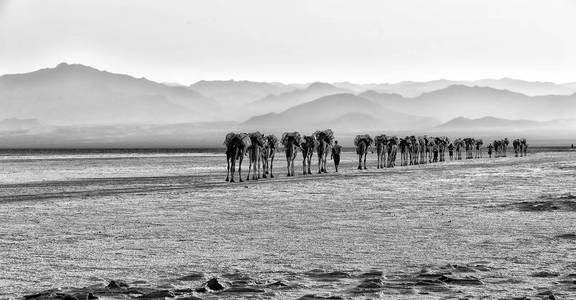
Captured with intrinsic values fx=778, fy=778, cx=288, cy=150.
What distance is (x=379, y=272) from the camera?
485 inches

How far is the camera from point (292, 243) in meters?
15.8

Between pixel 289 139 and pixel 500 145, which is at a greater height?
pixel 289 139

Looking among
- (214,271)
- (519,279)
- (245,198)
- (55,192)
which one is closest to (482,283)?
(519,279)

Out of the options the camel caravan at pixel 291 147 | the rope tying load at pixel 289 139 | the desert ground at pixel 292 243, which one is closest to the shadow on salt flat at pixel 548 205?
the desert ground at pixel 292 243

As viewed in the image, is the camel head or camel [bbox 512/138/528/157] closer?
the camel head

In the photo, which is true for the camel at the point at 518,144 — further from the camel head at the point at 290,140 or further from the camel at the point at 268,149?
the camel at the point at 268,149

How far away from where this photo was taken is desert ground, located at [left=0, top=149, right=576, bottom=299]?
11320 millimetres

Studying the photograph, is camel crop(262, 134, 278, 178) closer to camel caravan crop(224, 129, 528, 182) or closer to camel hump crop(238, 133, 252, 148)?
camel caravan crop(224, 129, 528, 182)

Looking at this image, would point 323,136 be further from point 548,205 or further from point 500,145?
point 500,145

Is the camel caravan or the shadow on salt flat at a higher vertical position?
the camel caravan

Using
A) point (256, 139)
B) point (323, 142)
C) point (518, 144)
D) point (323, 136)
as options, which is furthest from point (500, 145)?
point (256, 139)

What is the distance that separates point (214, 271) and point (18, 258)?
150 inches

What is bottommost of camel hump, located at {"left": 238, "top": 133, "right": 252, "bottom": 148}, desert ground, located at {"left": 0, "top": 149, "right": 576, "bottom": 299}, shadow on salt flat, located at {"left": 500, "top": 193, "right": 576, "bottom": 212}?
desert ground, located at {"left": 0, "top": 149, "right": 576, "bottom": 299}

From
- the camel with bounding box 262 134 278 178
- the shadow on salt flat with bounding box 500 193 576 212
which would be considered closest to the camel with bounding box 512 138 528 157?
the camel with bounding box 262 134 278 178
